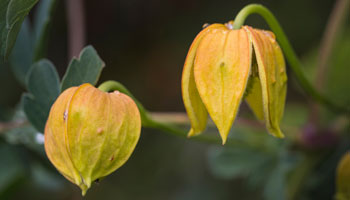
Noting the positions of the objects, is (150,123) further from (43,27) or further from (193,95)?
(43,27)

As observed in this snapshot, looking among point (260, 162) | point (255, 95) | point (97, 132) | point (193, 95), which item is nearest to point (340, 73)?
point (260, 162)

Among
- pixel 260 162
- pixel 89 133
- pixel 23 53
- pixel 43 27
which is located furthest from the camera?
pixel 260 162

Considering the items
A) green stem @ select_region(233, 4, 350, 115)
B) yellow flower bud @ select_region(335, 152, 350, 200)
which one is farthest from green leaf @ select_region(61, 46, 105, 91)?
yellow flower bud @ select_region(335, 152, 350, 200)

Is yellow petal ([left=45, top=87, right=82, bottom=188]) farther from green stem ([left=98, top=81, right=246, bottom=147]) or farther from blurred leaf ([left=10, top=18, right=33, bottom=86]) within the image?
blurred leaf ([left=10, top=18, right=33, bottom=86])

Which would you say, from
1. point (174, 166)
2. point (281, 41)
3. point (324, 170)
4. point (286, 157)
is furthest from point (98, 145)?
point (174, 166)

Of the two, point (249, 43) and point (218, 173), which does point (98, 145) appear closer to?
point (249, 43)

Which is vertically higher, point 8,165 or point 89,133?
point 89,133

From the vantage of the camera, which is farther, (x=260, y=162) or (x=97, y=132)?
(x=260, y=162)

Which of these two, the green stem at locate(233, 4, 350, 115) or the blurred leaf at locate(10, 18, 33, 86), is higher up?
the green stem at locate(233, 4, 350, 115)
